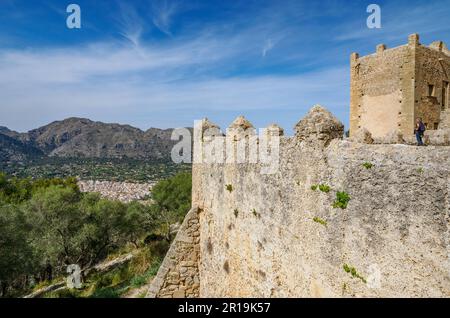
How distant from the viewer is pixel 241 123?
8.35 m

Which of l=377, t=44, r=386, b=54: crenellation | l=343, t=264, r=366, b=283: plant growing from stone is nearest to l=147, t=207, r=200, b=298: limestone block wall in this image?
l=343, t=264, r=366, b=283: plant growing from stone

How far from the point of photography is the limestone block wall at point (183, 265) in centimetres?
1123

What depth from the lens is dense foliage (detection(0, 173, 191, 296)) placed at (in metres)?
24.5

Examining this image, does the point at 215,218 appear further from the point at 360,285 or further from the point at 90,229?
the point at 90,229

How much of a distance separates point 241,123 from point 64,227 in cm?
2710

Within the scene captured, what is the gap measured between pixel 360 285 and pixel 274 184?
2617mm

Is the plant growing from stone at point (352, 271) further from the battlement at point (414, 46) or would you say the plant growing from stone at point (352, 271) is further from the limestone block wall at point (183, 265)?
the battlement at point (414, 46)

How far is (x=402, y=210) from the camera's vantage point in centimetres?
361

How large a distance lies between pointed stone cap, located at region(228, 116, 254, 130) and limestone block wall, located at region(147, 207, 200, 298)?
4.07 meters

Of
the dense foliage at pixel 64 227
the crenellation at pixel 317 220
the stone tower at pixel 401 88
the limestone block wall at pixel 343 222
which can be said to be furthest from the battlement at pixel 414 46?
the dense foliage at pixel 64 227

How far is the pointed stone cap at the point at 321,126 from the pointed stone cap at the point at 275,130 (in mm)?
1287

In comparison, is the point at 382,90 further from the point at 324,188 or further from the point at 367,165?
the point at 367,165

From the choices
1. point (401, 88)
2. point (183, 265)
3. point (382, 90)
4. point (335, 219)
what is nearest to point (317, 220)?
point (335, 219)
